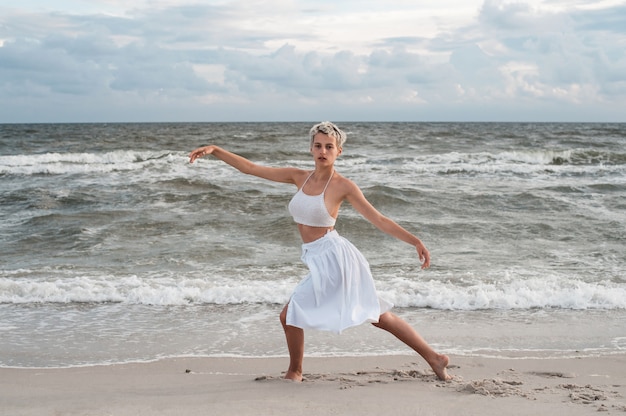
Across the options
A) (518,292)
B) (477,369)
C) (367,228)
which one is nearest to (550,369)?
(477,369)

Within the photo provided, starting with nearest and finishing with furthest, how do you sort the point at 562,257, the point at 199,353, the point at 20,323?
the point at 199,353
the point at 20,323
the point at 562,257

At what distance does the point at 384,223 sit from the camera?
13.1ft

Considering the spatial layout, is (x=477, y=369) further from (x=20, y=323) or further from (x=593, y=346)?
(x=20, y=323)

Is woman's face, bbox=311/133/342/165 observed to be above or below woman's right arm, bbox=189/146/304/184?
above

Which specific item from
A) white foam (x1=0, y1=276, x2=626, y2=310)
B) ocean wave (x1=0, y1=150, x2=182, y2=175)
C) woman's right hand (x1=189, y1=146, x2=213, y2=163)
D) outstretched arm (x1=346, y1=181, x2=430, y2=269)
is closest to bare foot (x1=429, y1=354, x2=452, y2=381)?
outstretched arm (x1=346, y1=181, x2=430, y2=269)

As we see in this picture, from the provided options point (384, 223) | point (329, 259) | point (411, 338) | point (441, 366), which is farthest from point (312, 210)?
point (441, 366)

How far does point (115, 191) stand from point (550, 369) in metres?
13.9

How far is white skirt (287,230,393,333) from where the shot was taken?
4004mm

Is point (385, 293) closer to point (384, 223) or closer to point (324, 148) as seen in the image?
point (384, 223)

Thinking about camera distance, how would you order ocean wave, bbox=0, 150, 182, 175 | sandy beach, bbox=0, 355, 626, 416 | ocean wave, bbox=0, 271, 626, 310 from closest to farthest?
sandy beach, bbox=0, 355, 626, 416, ocean wave, bbox=0, 271, 626, 310, ocean wave, bbox=0, 150, 182, 175

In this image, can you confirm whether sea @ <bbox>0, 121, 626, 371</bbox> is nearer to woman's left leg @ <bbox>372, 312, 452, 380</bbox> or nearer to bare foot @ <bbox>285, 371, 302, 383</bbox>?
bare foot @ <bbox>285, 371, 302, 383</bbox>

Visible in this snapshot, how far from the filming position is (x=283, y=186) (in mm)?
17031

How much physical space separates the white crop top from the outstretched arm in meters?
0.17

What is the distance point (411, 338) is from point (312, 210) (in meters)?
1.07
